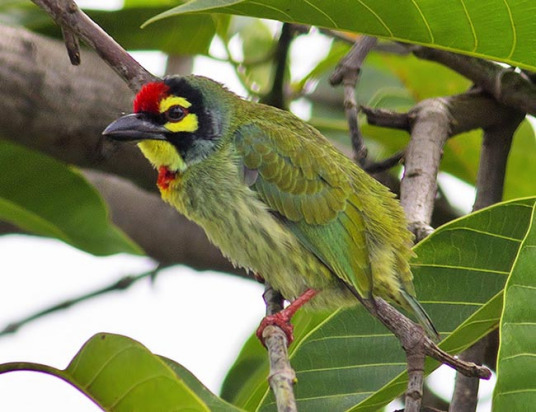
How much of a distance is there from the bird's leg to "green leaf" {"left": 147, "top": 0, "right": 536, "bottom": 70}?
79 centimetres

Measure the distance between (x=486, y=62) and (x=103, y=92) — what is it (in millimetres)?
1439

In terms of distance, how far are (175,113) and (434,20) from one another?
3.00ft

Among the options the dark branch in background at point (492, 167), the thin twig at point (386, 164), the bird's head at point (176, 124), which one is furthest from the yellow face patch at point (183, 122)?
the dark branch in background at point (492, 167)

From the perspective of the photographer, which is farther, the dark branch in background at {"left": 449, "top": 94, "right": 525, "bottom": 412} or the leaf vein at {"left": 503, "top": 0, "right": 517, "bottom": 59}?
the dark branch in background at {"left": 449, "top": 94, "right": 525, "bottom": 412}

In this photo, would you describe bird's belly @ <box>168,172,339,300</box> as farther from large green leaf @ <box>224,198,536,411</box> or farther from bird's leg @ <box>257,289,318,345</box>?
large green leaf @ <box>224,198,536,411</box>

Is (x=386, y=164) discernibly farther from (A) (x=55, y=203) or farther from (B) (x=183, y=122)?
(A) (x=55, y=203)

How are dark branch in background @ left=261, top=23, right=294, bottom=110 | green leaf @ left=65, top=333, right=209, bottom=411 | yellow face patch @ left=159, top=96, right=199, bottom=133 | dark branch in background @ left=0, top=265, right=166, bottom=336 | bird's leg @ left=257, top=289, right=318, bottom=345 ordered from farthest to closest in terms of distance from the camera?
1. dark branch in background @ left=0, top=265, right=166, bottom=336
2. dark branch in background @ left=261, top=23, right=294, bottom=110
3. yellow face patch @ left=159, top=96, right=199, bottom=133
4. bird's leg @ left=257, top=289, right=318, bottom=345
5. green leaf @ left=65, top=333, right=209, bottom=411

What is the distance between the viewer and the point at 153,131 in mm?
2924

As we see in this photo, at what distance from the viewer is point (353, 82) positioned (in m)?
3.05

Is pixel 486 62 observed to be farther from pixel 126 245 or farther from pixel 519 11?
pixel 126 245

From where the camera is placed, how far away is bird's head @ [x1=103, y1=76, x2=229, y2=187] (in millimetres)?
2852

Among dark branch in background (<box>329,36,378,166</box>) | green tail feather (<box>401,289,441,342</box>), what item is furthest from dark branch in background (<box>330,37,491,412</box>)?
green tail feather (<box>401,289,441,342</box>)

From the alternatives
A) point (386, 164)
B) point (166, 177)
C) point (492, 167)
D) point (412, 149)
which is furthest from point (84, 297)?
point (492, 167)

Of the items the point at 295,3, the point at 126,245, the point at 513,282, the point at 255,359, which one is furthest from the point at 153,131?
the point at 513,282
